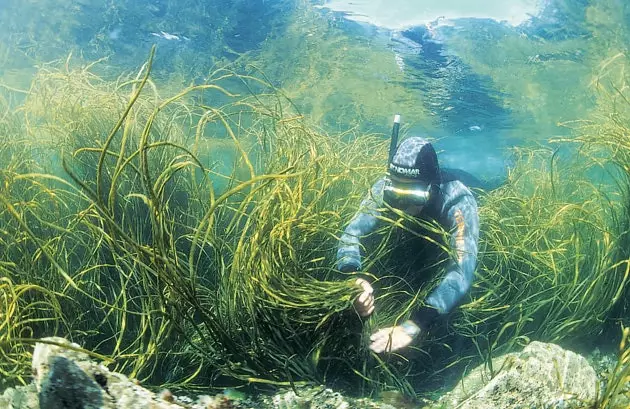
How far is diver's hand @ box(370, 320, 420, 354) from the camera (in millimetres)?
2623

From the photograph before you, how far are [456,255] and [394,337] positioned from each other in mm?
739

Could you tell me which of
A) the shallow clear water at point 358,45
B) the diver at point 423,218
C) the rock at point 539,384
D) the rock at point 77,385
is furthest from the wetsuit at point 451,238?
the shallow clear water at point 358,45

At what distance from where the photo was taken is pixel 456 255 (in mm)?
2986

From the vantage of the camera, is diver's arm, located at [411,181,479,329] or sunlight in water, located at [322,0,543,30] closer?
diver's arm, located at [411,181,479,329]

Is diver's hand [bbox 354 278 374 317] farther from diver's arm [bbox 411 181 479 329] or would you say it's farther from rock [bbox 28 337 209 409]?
rock [bbox 28 337 209 409]

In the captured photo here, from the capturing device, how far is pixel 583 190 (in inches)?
192

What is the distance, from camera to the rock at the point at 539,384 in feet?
6.38

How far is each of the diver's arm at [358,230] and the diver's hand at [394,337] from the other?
1.45 feet

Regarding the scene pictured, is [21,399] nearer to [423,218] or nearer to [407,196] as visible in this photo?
[407,196]

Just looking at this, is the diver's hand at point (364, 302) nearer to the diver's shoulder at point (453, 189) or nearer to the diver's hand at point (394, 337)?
the diver's hand at point (394, 337)

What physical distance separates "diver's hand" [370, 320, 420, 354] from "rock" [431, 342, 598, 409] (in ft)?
2.09

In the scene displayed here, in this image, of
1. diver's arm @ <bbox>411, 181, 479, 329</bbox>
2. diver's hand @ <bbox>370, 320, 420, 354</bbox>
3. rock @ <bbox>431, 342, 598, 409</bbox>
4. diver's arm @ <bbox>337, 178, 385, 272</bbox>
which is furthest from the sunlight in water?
rock @ <bbox>431, 342, 598, 409</bbox>

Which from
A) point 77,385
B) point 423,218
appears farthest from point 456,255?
point 77,385

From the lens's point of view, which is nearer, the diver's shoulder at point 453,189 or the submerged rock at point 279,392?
the submerged rock at point 279,392
